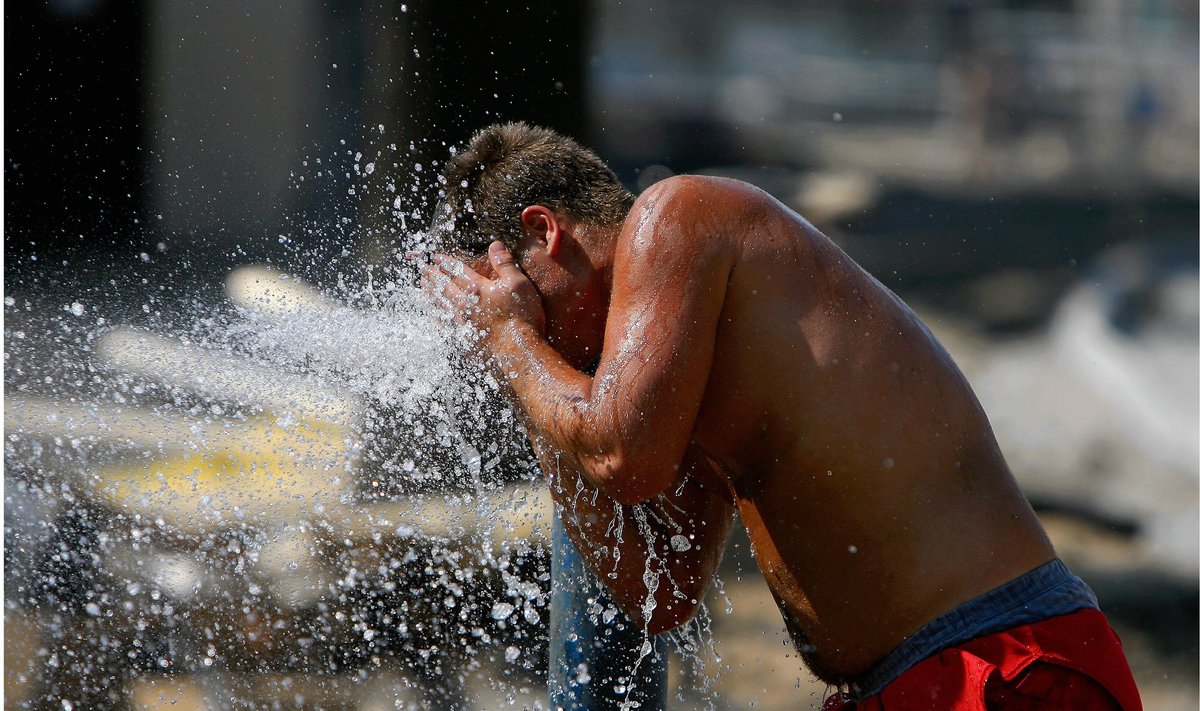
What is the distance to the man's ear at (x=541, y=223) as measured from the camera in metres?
1.99

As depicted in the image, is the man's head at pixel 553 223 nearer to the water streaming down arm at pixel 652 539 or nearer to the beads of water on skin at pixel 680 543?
the water streaming down arm at pixel 652 539

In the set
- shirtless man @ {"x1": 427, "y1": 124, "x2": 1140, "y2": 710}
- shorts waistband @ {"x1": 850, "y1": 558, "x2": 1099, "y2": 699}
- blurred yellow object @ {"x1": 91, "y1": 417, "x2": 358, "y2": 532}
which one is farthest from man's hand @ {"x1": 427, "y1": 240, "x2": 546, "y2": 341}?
blurred yellow object @ {"x1": 91, "y1": 417, "x2": 358, "y2": 532}

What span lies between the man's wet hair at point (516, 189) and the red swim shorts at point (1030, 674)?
37.1 inches

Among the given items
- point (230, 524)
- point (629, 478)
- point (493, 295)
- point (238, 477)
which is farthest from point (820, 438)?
point (230, 524)

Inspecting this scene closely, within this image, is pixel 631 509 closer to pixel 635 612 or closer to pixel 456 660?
pixel 635 612

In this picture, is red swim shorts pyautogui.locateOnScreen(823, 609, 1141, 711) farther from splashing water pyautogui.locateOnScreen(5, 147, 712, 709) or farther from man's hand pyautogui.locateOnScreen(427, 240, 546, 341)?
splashing water pyautogui.locateOnScreen(5, 147, 712, 709)

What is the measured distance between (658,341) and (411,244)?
78 centimetres

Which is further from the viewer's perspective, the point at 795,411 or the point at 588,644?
the point at 588,644

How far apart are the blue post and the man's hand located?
43 cm

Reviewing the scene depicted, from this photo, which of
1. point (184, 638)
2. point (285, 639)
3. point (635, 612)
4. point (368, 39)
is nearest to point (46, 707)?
point (184, 638)

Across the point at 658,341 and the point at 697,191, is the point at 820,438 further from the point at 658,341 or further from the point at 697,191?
the point at 697,191

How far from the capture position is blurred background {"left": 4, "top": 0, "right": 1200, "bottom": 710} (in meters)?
3.65

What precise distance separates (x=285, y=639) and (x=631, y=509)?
2408 millimetres

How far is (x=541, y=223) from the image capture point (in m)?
2.01
